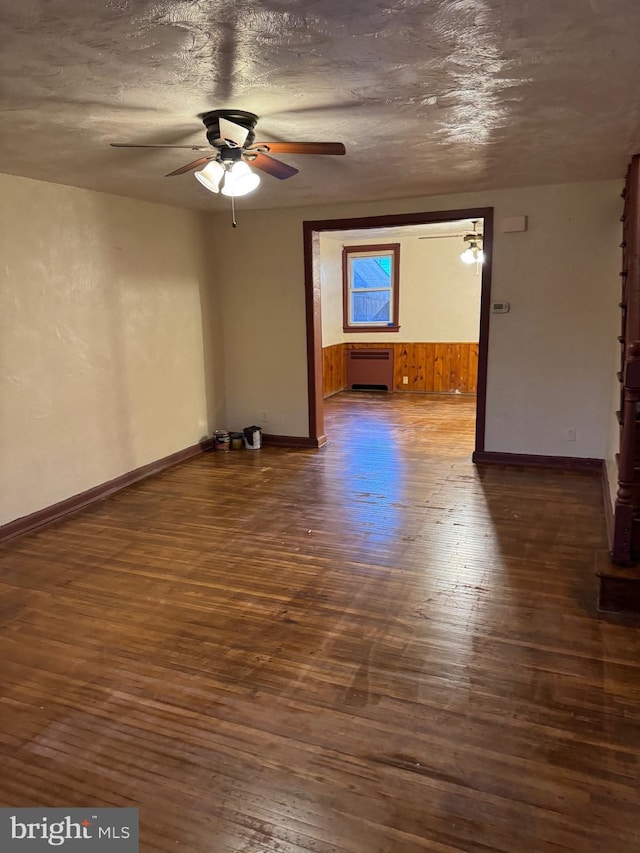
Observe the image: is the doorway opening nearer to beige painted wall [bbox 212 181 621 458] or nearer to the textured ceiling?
beige painted wall [bbox 212 181 621 458]

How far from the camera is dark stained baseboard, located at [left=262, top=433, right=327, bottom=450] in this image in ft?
19.9

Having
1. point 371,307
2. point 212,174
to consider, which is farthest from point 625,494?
point 371,307

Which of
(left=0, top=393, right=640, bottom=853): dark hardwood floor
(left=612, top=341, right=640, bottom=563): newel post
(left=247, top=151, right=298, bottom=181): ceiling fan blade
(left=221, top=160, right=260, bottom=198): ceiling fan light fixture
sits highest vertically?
(left=247, top=151, right=298, bottom=181): ceiling fan blade

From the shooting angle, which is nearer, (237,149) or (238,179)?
(237,149)

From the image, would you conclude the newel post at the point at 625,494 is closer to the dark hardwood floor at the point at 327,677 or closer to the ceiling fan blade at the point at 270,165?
the dark hardwood floor at the point at 327,677

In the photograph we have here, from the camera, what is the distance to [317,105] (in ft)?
8.68

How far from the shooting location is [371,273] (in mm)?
9461

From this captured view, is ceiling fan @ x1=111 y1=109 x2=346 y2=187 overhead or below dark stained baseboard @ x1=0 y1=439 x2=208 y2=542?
overhead

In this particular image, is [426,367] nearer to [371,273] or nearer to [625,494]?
[371,273]

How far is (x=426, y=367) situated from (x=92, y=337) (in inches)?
232

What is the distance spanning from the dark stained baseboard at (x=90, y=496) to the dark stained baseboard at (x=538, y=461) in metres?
2.87

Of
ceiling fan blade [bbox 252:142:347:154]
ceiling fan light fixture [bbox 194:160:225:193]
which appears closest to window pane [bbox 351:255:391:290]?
ceiling fan light fixture [bbox 194:160:225:193]

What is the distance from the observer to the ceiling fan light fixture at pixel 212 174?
10.1 ft

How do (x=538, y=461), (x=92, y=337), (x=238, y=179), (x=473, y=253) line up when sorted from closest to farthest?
(x=238, y=179) → (x=92, y=337) → (x=538, y=461) → (x=473, y=253)
